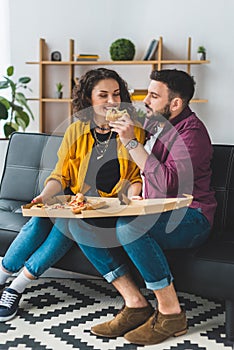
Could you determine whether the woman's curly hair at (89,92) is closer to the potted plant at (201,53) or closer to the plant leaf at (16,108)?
the plant leaf at (16,108)

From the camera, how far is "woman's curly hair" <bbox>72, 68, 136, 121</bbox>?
2.74m

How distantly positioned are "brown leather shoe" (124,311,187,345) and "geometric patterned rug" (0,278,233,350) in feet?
0.08

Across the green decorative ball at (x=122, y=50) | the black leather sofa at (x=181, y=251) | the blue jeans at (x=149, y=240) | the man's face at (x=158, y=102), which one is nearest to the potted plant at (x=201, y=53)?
the green decorative ball at (x=122, y=50)

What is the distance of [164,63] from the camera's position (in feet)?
17.1

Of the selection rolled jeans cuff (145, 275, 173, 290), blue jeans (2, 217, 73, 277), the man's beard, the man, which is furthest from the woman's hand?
rolled jeans cuff (145, 275, 173, 290)

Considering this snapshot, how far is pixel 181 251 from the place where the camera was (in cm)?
246

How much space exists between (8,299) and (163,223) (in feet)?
2.56

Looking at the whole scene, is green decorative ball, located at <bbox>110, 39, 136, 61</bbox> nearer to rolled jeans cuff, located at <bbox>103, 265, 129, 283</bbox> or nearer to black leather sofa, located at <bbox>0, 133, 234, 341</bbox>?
black leather sofa, located at <bbox>0, 133, 234, 341</bbox>

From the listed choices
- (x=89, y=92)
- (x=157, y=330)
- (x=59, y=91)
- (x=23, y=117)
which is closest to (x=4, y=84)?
(x=23, y=117)

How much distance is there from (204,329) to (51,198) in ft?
2.83

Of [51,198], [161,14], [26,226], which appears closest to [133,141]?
[51,198]

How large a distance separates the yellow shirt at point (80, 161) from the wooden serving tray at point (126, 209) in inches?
10.5

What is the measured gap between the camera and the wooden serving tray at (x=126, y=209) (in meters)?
2.31

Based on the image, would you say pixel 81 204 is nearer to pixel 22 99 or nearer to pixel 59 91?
pixel 22 99
